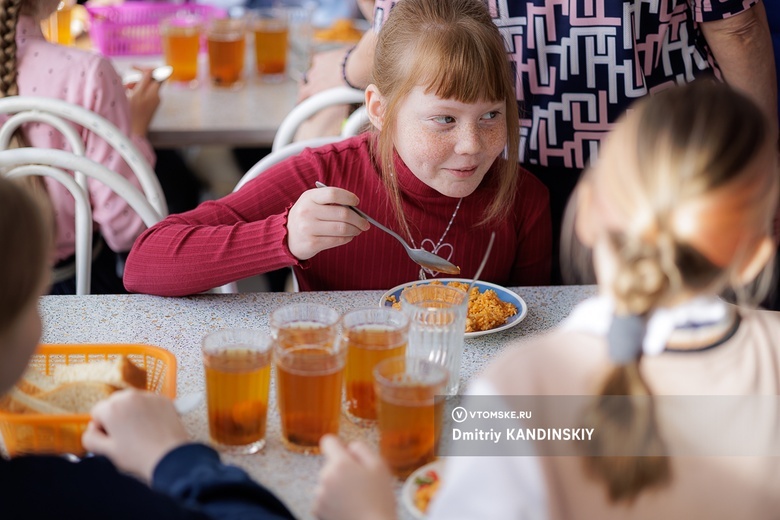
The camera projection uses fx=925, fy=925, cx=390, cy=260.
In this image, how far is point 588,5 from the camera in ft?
5.40

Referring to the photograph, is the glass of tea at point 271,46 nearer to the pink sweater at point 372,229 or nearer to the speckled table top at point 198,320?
the pink sweater at point 372,229

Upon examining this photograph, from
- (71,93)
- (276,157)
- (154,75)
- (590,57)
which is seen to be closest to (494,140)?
(590,57)

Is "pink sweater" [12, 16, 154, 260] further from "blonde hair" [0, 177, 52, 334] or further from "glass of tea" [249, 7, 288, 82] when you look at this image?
"blonde hair" [0, 177, 52, 334]

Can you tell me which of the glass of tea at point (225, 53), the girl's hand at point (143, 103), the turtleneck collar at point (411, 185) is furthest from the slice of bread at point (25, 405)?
the glass of tea at point (225, 53)

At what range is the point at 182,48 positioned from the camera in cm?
281

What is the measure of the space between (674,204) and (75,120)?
143 centimetres

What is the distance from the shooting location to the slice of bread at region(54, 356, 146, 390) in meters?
1.07

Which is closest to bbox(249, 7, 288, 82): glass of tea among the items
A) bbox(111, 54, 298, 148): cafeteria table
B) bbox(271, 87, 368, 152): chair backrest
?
bbox(111, 54, 298, 148): cafeteria table

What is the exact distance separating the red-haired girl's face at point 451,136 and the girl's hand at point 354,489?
728 mm

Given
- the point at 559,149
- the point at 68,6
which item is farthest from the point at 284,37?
the point at 559,149

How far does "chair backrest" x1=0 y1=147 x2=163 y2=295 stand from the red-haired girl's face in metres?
0.50

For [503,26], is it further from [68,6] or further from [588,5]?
[68,6]

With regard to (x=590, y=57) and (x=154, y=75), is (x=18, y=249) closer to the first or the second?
(x=590, y=57)

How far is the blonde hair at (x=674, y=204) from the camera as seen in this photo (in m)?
0.73
